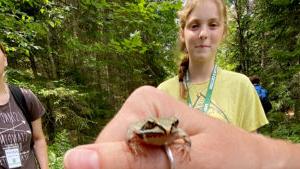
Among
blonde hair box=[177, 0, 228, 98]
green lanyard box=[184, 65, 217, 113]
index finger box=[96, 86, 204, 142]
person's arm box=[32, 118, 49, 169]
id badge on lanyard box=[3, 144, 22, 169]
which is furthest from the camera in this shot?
person's arm box=[32, 118, 49, 169]

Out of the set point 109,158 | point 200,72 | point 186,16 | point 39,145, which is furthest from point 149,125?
point 39,145

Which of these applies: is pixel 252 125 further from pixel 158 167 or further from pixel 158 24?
pixel 158 24

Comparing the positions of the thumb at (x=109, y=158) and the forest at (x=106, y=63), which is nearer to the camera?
the thumb at (x=109, y=158)

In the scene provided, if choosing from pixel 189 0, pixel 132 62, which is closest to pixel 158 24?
pixel 132 62

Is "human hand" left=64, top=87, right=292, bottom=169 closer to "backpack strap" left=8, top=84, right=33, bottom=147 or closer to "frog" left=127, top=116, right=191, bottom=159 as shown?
"frog" left=127, top=116, right=191, bottom=159

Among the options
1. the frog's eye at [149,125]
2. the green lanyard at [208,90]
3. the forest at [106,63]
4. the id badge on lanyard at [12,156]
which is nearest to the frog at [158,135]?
the frog's eye at [149,125]

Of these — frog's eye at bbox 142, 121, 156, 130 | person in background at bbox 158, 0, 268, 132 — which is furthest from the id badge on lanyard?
frog's eye at bbox 142, 121, 156, 130

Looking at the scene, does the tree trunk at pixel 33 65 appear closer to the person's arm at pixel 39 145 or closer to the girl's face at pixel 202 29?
the person's arm at pixel 39 145
